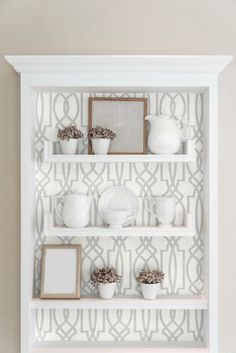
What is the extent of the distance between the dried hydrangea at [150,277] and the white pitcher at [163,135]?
577 mm

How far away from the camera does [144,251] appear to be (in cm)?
240

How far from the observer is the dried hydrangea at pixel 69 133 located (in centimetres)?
227

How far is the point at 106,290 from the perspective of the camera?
2.29 metres

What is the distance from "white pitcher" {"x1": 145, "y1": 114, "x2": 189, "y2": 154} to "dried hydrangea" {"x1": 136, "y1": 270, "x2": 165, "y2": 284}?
577 mm

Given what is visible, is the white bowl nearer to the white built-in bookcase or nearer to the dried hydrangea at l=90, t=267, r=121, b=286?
the white built-in bookcase

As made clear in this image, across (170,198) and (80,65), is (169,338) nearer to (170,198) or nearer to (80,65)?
(170,198)

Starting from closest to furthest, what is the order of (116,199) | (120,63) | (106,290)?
1. (120,63)
2. (106,290)
3. (116,199)

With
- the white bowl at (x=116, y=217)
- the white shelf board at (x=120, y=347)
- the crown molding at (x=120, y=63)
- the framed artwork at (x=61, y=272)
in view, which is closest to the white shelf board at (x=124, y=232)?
the white bowl at (x=116, y=217)

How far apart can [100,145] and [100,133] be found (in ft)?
0.19

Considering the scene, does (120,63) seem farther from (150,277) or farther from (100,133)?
(150,277)

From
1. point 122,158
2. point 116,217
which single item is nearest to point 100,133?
point 122,158

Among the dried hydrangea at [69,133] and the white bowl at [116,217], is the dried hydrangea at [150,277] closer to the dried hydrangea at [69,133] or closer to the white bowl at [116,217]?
the white bowl at [116,217]

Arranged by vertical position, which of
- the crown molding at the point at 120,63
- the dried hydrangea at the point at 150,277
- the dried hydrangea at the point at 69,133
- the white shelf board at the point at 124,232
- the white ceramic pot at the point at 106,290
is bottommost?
the white ceramic pot at the point at 106,290

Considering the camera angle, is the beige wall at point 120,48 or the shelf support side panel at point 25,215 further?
the beige wall at point 120,48
